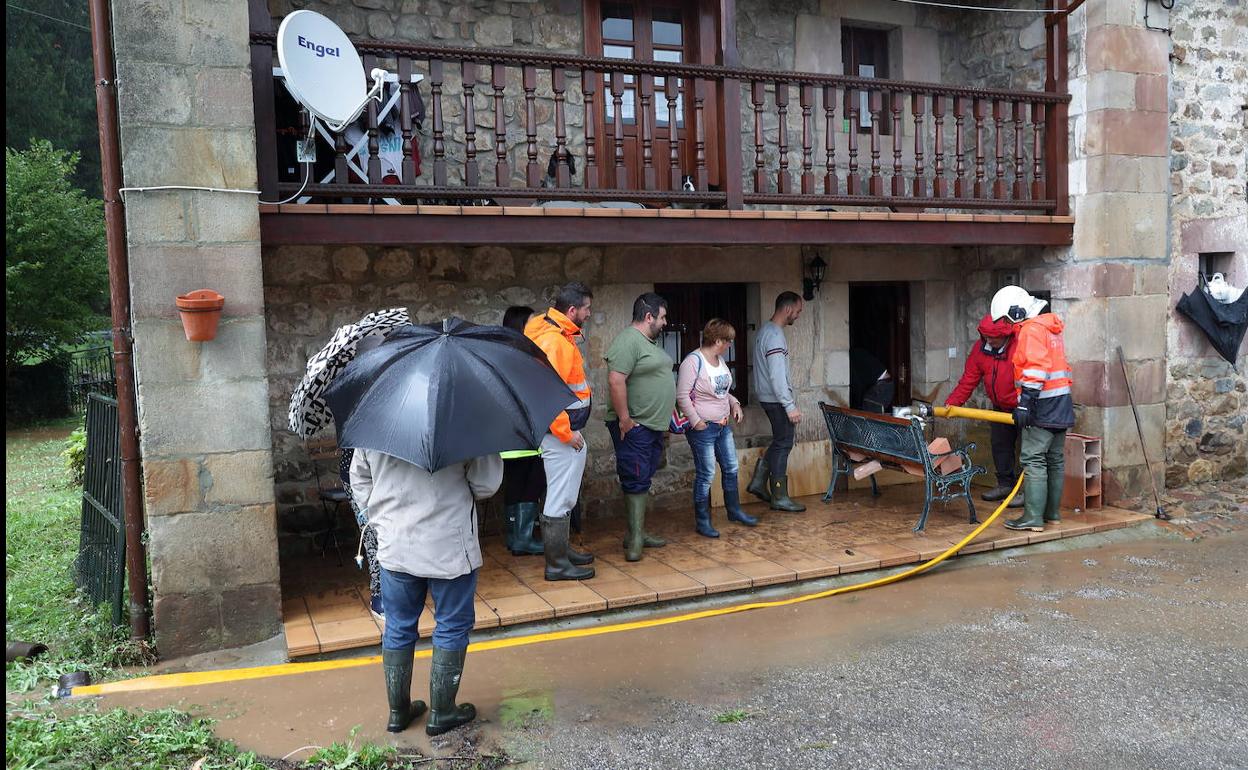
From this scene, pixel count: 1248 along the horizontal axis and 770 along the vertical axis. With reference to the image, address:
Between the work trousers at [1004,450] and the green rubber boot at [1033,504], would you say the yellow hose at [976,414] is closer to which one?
the green rubber boot at [1033,504]

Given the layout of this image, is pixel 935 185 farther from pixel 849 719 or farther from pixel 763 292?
pixel 849 719

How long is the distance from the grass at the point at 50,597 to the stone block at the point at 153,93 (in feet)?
8.91

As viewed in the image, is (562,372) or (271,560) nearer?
(271,560)

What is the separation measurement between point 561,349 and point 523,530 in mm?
1643

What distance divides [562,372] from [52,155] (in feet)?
49.6

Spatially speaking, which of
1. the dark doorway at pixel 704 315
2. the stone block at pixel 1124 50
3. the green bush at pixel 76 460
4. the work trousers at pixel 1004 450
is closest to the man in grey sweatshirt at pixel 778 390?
the dark doorway at pixel 704 315

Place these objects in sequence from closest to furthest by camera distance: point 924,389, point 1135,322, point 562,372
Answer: point 562,372, point 1135,322, point 924,389

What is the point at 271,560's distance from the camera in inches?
210

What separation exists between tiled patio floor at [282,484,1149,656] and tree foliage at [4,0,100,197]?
1813 centimetres

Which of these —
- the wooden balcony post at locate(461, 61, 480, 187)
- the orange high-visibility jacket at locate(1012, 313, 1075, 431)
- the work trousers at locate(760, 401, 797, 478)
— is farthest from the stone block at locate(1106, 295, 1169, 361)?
the wooden balcony post at locate(461, 61, 480, 187)

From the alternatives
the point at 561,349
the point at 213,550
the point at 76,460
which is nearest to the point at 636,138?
the point at 561,349

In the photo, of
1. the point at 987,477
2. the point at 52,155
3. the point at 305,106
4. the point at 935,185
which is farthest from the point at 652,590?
the point at 52,155

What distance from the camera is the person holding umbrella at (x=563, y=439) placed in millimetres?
5895

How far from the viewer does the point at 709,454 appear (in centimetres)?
712
